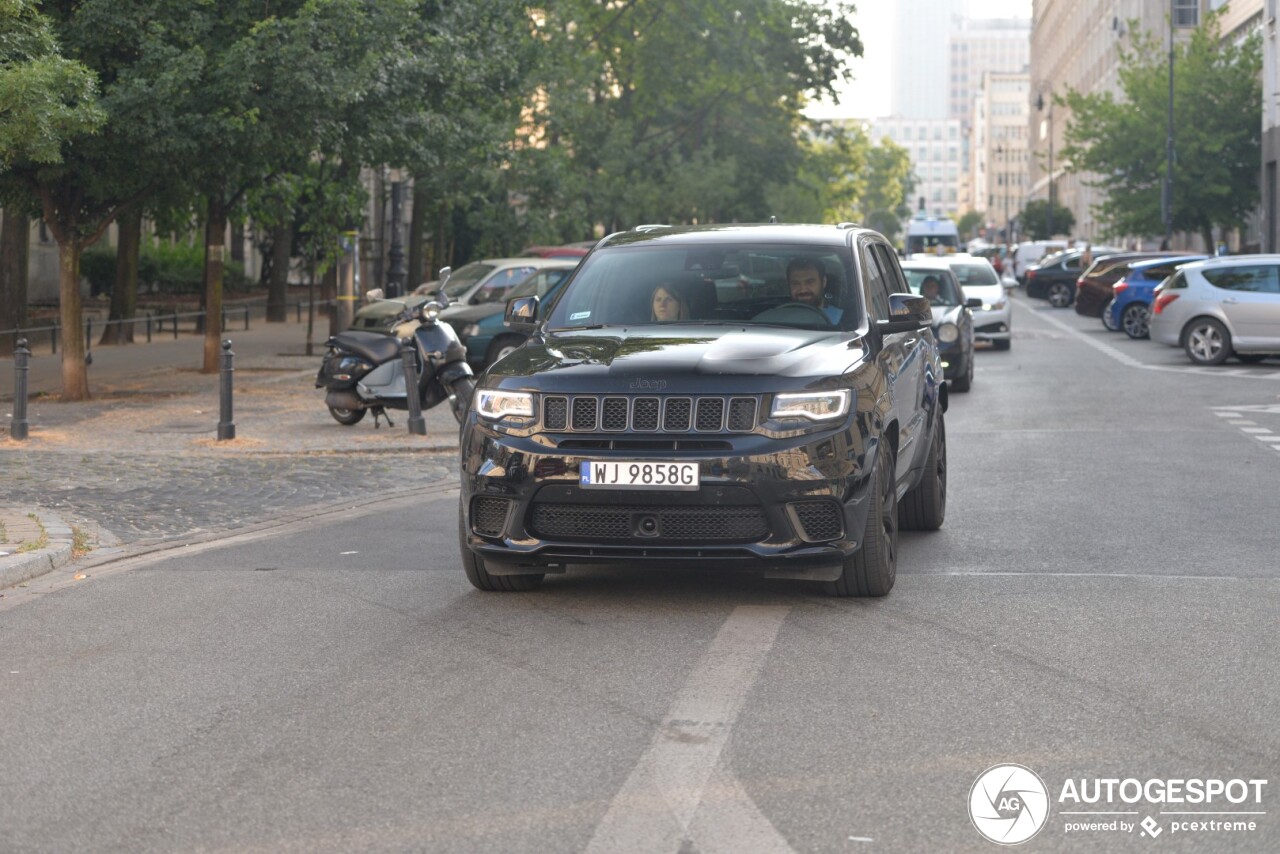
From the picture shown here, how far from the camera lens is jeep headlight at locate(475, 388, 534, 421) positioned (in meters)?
7.95

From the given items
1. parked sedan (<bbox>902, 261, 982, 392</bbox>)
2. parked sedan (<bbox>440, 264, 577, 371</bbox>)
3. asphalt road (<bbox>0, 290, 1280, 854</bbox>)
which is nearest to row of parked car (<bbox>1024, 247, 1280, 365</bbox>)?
parked sedan (<bbox>902, 261, 982, 392</bbox>)

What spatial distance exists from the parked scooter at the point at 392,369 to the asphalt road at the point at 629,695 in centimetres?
640

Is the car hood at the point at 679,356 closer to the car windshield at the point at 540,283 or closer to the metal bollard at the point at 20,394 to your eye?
the metal bollard at the point at 20,394

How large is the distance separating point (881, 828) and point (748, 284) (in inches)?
179

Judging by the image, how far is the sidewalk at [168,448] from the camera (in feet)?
39.3

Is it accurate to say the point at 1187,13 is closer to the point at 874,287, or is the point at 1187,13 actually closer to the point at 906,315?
the point at 874,287

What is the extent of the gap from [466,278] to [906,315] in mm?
19177

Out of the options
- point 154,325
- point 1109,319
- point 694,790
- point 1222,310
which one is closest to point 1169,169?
point 1109,319

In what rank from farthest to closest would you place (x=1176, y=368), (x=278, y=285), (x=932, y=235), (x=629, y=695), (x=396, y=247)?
(x=932, y=235) → (x=278, y=285) → (x=396, y=247) → (x=1176, y=368) → (x=629, y=695)

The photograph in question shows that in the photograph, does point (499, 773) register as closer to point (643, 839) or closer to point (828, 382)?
point (643, 839)

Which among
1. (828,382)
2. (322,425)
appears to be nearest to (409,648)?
(828,382)

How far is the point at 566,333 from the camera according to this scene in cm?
891

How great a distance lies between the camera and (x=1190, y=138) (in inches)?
2594

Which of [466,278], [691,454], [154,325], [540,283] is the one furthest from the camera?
[154,325]
